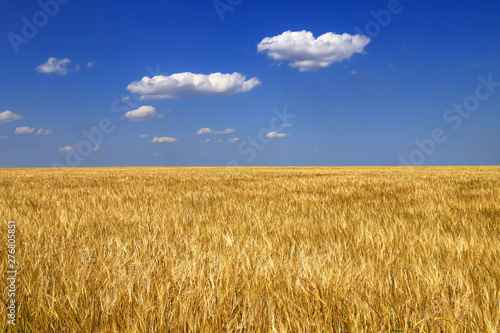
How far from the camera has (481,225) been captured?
3055mm

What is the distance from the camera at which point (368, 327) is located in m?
1.23

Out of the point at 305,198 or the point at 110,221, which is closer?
the point at 110,221

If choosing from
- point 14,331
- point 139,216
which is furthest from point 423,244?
point 139,216

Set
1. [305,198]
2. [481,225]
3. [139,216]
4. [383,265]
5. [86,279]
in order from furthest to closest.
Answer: [305,198] → [139,216] → [481,225] → [383,265] → [86,279]

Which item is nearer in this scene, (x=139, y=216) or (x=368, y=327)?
(x=368, y=327)

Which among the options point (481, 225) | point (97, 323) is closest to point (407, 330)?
point (97, 323)

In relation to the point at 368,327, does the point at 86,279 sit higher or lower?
higher

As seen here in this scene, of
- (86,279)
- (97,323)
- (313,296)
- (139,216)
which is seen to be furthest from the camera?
(139,216)

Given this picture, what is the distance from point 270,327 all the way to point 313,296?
1.09ft

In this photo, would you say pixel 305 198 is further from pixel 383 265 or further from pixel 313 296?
pixel 313 296

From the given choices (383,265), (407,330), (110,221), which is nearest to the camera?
(407,330)

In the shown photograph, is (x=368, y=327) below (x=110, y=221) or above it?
below

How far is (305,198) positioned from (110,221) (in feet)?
10.4

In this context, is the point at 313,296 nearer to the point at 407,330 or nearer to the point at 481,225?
the point at 407,330
